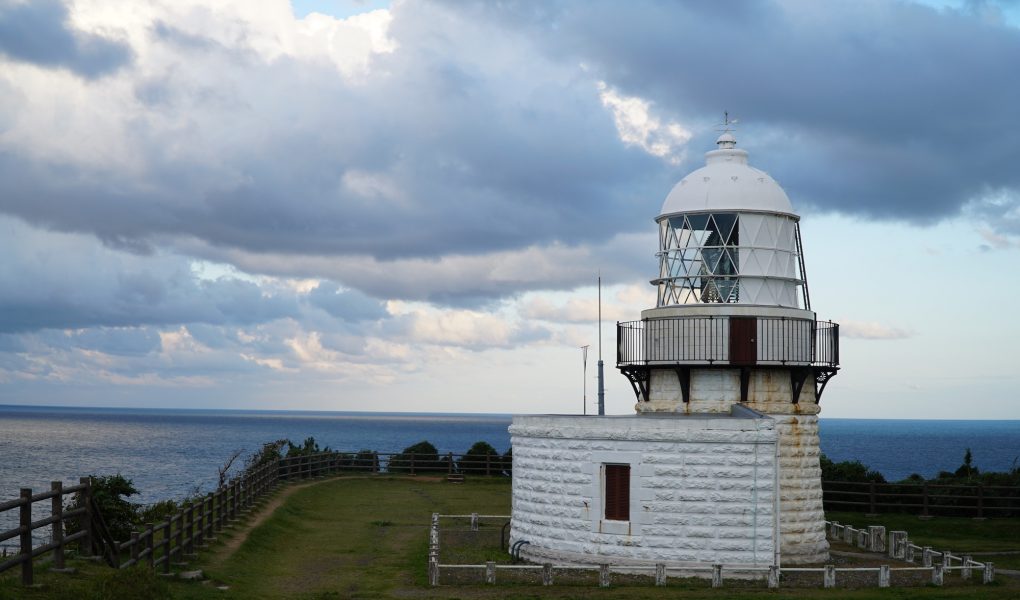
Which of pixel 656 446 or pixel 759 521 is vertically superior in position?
pixel 656 446

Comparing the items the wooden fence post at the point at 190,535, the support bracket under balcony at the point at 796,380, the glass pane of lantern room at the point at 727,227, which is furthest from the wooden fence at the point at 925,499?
the wooden fence post at the point at 190,535

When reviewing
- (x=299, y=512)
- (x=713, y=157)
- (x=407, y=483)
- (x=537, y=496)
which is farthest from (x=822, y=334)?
(x=407, y=483)

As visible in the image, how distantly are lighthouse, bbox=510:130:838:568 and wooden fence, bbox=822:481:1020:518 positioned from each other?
9932 mm

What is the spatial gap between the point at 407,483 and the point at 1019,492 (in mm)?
21881

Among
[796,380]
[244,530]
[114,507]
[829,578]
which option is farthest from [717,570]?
[114,507]

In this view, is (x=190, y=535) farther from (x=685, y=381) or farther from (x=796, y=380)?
(x=796, y=380)

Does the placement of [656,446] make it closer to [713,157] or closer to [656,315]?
[656,315]

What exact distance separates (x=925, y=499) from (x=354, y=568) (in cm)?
1919

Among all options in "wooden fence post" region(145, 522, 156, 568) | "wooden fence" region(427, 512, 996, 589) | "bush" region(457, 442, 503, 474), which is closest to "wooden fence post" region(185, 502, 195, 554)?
"wooden fence post" region(145, 522, 156, 568)

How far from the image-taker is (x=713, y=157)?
26.3 m

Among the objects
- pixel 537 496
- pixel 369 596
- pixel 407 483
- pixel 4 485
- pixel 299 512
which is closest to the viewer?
pixel 369 596

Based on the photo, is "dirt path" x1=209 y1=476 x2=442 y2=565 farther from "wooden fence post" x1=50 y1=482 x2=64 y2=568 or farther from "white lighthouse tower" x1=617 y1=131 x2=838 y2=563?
"white lighthouse tower" x1=617 y1=131 x2=838 y2=563

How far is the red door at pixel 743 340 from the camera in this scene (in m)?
→ 23.8

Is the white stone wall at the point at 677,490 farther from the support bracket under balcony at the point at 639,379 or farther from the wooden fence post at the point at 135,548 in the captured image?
the wooden fence post at the point at 135,548
